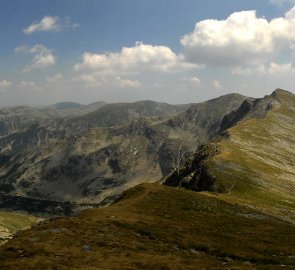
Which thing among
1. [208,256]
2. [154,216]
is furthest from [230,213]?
[208,256]

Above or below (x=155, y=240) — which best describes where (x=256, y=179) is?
below

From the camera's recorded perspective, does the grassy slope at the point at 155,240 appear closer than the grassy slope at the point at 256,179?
Yes

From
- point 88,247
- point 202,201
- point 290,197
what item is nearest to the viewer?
point 88,247

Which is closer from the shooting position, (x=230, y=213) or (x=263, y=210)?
(x=230, y=213)

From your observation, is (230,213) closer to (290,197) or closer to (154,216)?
(154,216)

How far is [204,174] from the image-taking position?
487 feet

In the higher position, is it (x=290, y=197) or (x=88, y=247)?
(x=88, y=247)

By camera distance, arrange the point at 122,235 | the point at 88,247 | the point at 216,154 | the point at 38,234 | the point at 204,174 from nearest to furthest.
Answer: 1. the point at 88,247
2. the point at 38,234
3. the point at 122,235
4. the point at 204,174
5. the point at 216,154

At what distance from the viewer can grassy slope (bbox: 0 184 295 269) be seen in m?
49.9

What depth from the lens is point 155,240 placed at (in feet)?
216

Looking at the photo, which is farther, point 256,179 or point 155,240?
point 256,179

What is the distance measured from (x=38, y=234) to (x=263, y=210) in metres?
66.7

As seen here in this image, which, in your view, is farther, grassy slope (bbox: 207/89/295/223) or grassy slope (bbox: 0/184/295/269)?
grassy slope (bbox: 207/89/295/223)

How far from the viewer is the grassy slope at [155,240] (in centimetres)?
4988
